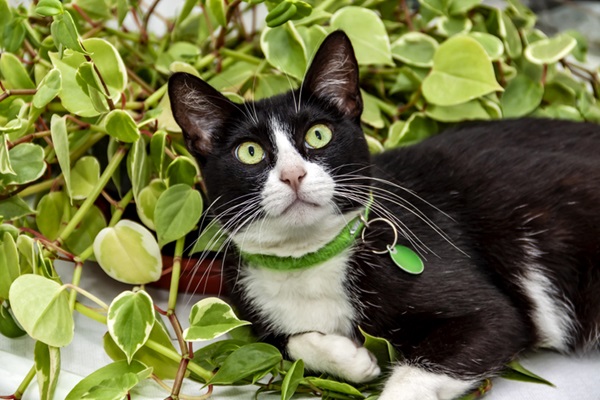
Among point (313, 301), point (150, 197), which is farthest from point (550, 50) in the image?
point (150, 197)

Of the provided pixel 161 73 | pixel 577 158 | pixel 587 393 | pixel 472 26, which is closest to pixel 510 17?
pixel 472 26

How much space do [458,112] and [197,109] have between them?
65 centimetres

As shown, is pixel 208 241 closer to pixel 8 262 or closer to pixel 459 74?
pixel 8 262

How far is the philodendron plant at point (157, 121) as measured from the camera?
3.55 feet

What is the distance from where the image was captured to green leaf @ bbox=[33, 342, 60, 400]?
1074 millimetres

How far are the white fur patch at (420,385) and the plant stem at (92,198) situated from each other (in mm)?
599

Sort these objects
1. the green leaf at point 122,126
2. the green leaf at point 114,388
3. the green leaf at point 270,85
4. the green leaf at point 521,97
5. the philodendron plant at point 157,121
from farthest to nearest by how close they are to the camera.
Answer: the green leaf at point 521,97
the green leaf at point 270,85
the green leaf at point 122,126
the philodendron plant at point 157,121
the green leaf at point 114,388

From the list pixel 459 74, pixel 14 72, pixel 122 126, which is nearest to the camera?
pixel 122 126

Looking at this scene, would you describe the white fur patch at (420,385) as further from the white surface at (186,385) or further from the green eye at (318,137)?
the green eye at (318,137)

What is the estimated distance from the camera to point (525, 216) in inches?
50.6

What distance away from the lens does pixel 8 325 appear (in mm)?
1242

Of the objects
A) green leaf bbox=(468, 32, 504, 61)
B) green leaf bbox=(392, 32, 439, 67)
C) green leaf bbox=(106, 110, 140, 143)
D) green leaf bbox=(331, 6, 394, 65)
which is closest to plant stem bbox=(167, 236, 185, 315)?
green leaf bbox=(106, 110, 140, 143)

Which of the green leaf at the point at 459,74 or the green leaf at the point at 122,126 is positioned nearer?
the green leaf at the point at 122,126

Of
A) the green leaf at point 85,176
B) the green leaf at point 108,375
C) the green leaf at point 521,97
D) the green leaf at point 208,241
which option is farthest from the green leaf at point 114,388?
the green leaf at point 521,97
